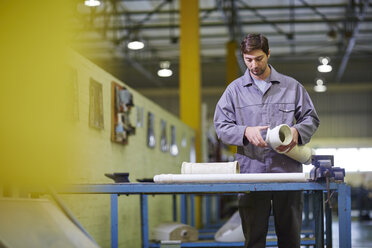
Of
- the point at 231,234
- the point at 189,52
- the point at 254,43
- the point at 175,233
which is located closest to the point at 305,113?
the point at 254,43

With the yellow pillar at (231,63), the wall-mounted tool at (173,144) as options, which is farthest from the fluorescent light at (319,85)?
the wall-mounted tool at (173,144)

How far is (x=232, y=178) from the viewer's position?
2.42m

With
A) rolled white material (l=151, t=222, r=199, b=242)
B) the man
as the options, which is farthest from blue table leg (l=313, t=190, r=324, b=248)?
rolled white material (l=151, t=222, r=199, b=242)

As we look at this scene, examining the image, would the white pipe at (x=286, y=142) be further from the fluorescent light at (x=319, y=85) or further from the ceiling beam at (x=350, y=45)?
the fluorescent light at (x=319, y=85)

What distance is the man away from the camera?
2660mm

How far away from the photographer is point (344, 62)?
54.3ft

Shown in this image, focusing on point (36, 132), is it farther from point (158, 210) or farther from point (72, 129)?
point (158, 210)

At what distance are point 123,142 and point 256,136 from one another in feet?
8.49

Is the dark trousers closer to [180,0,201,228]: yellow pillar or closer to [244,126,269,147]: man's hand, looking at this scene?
[244,126,269,147]: man's hand

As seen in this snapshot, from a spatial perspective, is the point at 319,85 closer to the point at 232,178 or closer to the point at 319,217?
the point at 319,217

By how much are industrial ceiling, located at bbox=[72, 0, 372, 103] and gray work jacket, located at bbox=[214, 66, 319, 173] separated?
851 centimetres

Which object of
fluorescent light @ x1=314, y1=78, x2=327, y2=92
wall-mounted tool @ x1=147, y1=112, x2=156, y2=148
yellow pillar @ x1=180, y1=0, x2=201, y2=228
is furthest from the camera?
fluorescent light @ x1=314, y1=78, x2=327, y2=92

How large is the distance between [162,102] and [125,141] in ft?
49.2

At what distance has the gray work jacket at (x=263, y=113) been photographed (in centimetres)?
268
